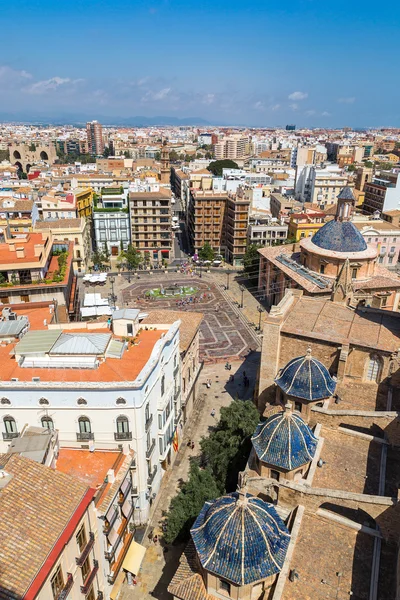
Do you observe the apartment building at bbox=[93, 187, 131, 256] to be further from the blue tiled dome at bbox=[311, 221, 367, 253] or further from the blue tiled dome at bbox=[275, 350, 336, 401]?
the blue tiled dome at bbox=[275, 350, 336, 401]

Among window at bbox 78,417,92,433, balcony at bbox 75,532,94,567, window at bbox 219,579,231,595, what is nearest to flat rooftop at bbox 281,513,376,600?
window at bbox 219,579,231,595

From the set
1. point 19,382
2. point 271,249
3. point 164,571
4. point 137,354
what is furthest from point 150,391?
point 271,249

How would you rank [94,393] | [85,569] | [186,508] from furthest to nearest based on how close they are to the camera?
1. [186,508]
2. [94,393]
3. [85,569]

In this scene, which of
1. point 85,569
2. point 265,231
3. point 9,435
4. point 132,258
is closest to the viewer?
point 85,569

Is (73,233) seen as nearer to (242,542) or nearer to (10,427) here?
(10,427)

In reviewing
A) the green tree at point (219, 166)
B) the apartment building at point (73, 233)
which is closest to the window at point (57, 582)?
the apartment building at point (73, 233)

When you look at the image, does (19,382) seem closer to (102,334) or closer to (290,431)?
(102,334)

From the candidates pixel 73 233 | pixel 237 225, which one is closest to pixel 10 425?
pixel 73 233
